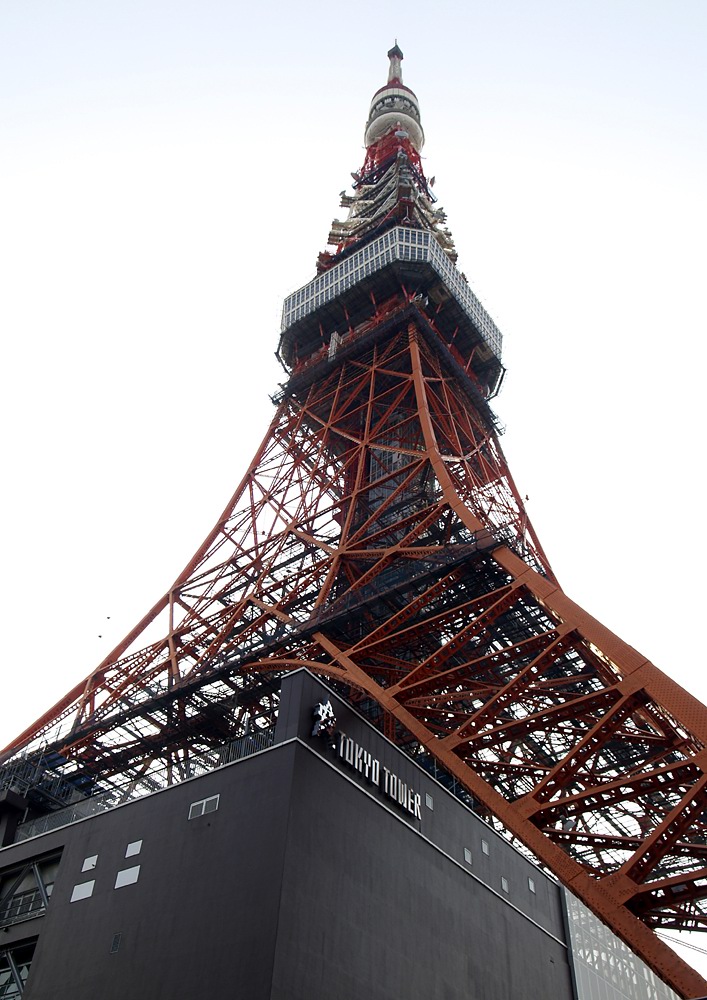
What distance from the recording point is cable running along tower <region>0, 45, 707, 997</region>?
2209cm

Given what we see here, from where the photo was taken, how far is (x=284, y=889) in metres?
20.8

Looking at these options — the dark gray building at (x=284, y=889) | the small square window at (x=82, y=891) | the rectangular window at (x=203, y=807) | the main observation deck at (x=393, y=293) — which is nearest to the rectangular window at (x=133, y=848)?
the dark gray building at (x=284, y=889)

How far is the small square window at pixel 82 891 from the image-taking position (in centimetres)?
2469

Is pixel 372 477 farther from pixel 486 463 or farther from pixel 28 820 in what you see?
pixel 28 820

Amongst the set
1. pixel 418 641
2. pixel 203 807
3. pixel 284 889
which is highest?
pixel 418 641

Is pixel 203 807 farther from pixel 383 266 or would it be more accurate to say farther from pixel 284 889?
pixel 383 266

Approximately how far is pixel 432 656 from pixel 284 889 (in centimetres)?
914

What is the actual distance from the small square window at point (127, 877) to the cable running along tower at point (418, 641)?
4.10 m

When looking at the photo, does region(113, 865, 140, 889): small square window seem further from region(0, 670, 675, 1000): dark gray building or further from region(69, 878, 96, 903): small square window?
region(69, 878, 96, 903): small square window

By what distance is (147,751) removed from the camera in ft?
115

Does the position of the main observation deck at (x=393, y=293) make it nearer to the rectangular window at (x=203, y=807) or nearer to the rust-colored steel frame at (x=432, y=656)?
the rust-colored steel frame at (x=432, y=656)

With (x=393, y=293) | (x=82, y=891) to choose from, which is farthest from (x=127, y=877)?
(x=393, y=293)

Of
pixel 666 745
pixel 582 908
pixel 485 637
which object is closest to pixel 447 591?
pixel 485 637

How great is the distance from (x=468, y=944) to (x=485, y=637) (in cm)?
1030
